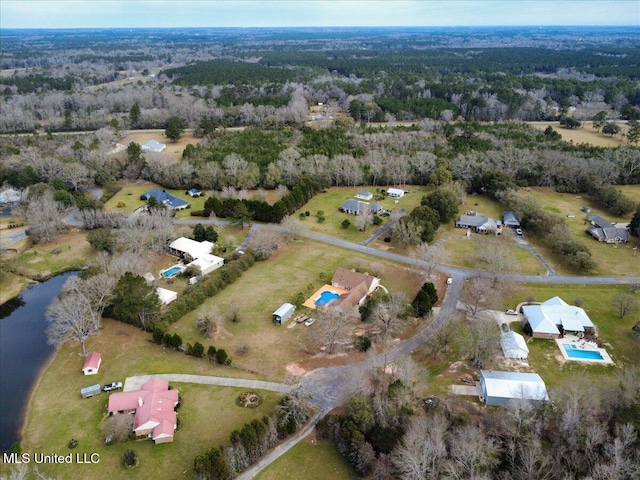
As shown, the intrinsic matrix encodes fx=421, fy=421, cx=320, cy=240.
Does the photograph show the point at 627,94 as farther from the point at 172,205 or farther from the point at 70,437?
the point at 70,437

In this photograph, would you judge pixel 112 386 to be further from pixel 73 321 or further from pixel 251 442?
pixel 251 442

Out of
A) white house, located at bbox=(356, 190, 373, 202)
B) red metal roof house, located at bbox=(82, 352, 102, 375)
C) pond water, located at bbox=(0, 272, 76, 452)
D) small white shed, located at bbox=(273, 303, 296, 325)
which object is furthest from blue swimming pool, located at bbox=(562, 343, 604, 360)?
pond water, located at bbox=(0, 272, 76, 452)

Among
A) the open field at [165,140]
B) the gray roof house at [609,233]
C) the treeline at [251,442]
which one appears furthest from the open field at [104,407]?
the open field at [165,140]

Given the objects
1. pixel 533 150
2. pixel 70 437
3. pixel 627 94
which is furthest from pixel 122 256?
pixel 627 94

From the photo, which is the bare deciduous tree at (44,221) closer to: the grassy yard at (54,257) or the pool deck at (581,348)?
the grassy yard at (54,257)

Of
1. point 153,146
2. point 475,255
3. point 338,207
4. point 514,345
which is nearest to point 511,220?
point 475,255
